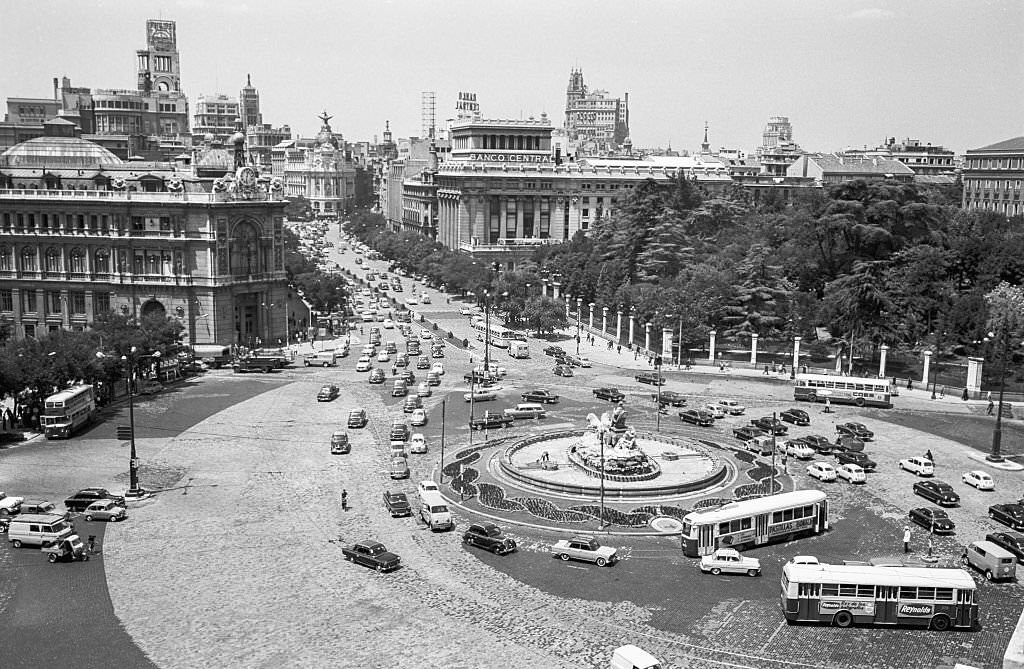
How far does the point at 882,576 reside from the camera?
32688mm

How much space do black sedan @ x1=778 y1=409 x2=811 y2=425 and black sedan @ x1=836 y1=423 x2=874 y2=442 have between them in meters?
2.27

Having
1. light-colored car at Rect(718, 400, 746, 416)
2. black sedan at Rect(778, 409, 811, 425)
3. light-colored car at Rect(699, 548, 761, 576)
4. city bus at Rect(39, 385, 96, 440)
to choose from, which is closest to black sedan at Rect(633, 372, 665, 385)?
light-colored car at Rect(718, 400, 746, 416)

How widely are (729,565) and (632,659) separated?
971 cm

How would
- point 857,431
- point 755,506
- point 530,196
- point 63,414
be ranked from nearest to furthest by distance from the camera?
point 755,506
point 63,414
point 857,431
point 530,196

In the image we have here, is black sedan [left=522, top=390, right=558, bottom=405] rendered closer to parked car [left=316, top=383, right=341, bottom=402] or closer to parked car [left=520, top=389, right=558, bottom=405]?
parked car [left=520, top=389, right=558, bottom=405]

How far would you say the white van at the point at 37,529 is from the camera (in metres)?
37.9

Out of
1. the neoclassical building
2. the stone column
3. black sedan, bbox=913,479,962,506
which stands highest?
the neoclassical building

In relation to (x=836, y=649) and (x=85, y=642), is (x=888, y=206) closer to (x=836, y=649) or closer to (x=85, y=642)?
(x=836, y=649)

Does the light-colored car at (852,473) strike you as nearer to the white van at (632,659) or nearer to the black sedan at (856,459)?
the black sedan at (856,459)

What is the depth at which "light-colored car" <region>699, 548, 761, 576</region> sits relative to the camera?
3650 centimetres

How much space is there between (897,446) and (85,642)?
141 feet

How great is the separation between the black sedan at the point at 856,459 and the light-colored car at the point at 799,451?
1371 millimetres

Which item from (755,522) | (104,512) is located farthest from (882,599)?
(104,512)

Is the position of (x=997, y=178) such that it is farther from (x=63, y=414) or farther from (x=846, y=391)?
(x=63, y=414)
